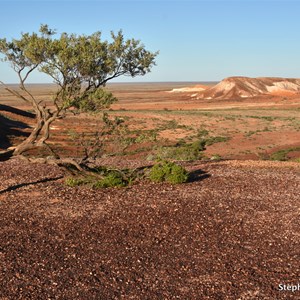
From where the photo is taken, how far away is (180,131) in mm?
47594

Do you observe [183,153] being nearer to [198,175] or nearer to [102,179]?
[198,175]

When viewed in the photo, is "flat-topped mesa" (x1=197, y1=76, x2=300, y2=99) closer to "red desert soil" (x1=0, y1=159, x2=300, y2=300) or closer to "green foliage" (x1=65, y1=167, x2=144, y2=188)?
"green foliage" (x1=65, y1=167, x2=144, y2=188)

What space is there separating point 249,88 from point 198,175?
326 ft

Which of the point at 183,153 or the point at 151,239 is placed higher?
the point at 151,239

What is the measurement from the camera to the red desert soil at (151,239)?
8.08m

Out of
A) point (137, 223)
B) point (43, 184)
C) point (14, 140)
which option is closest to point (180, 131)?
point (14, 140)

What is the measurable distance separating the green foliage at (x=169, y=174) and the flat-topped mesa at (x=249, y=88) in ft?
303

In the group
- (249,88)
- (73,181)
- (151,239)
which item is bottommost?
(151,239)

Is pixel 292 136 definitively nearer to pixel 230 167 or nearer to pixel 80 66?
pixel 230 167

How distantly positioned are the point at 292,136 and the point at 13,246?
125ft

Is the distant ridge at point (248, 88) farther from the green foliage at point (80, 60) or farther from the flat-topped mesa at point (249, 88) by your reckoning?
the green foliage at point (80, 60)

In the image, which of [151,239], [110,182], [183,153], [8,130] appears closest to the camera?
[151,239]

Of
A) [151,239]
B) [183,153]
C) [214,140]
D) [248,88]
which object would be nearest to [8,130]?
[183,153]

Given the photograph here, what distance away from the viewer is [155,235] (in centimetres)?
1077
